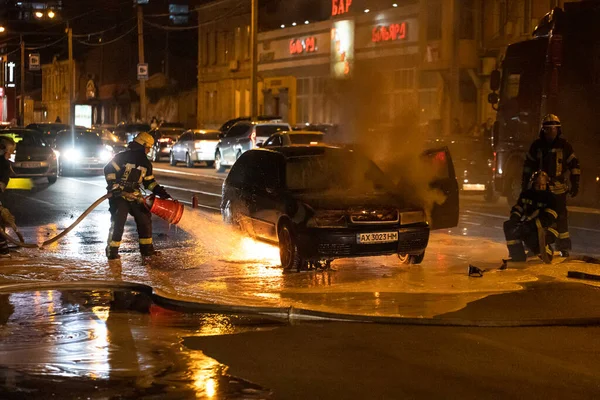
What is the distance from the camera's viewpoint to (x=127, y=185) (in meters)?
12.6

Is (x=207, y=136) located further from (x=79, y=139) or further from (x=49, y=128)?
(x=79, y=139)

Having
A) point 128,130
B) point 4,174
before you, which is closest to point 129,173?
point 4,174

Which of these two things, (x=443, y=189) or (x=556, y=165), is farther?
(x=443, y=189)

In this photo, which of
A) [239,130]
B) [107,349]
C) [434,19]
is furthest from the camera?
[434,19]

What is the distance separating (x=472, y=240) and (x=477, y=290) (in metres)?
4.69

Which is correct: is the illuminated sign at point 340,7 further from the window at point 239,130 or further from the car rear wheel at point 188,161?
the window at point 239,130

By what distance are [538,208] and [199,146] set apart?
2596 centimetres

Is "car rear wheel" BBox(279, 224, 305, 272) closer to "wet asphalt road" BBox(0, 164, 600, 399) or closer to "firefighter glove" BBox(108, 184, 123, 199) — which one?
"wet asphalt road" BBox(0, 164, 600, 399)

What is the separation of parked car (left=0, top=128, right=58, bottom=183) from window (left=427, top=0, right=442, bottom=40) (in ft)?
56.6

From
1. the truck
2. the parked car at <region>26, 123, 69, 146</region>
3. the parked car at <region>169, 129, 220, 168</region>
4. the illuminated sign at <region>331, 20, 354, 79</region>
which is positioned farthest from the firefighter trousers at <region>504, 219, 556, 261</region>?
the illuminated sign at <region>331, 20, 354, 79</region>

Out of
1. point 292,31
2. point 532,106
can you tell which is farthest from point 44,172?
point 292,31

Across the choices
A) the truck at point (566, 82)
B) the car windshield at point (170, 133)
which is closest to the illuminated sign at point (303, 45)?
the car windshield at point (170, 133)

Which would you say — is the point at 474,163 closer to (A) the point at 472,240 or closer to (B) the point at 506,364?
(A) the point at 472,240

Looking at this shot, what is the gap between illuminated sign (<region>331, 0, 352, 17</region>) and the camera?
43.4 metres
